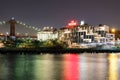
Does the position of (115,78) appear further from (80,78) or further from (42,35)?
(42,35)

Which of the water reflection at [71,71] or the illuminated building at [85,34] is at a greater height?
the illuminated building at [85,34]

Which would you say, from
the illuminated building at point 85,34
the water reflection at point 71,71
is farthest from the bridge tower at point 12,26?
the water reflection at point 71,71

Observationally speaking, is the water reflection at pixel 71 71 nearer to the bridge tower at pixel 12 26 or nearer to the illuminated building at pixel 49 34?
the bridge tower at pixel 12 26

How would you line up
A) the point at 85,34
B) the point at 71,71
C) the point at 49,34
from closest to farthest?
the point at 71,71
the point at 85,34
the point at 49,34

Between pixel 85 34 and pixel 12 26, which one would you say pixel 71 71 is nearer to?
pixel 12 26

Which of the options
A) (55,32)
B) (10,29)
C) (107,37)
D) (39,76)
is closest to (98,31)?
(107,37)

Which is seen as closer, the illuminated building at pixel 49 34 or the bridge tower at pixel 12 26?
the bridge tower at pixel 12 26

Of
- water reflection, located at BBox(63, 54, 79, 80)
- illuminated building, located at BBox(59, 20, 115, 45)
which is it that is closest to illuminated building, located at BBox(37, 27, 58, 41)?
illuminated building, located at BBox(59, 20, 115, 45)

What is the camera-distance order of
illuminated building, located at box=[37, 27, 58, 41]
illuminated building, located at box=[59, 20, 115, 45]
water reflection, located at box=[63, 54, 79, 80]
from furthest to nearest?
illuminated building, located at box=[37, 27, 58, 41] → illuminated building, located at box=[59, 20, 115, 45] → water reflection, located at box=[63, 54, 79, 80]

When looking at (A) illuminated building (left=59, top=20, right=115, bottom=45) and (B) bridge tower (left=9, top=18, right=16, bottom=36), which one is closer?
(B) bridge tower (left=9, top=18, right=16, bottom=36)

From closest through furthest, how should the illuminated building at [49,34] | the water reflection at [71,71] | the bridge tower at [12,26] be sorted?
1. the water reflection at [71,71]
2. the bridge tower at [12,26]
3. the illuminated building at [49,34]

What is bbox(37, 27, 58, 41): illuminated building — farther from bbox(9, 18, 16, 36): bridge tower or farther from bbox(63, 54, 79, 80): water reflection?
bbox(63, 54, 79, 80): water reflection

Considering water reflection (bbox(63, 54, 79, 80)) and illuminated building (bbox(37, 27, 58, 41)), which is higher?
illuminated building (bbox(37, 27, 58, 41))

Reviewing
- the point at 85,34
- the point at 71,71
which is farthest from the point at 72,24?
the point at 71,71
